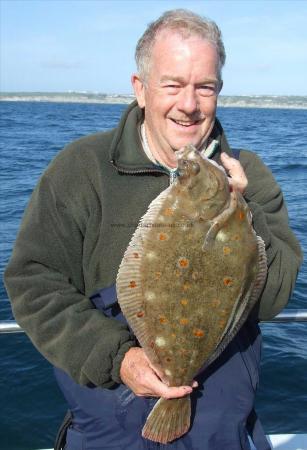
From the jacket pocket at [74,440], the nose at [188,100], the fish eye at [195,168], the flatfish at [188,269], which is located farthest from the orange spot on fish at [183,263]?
the jacket pocket at [74,440]

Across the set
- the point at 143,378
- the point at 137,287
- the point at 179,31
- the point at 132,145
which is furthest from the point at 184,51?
the point at 143,378

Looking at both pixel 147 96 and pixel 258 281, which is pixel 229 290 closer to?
pixel 258 281

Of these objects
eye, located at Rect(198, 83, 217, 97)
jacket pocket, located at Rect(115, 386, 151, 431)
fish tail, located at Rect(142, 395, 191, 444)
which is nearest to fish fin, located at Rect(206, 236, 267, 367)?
fish tail, located at Rect(142, 395, 191, 444)

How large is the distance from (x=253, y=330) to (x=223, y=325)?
0.47m

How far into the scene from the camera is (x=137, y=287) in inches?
96.3

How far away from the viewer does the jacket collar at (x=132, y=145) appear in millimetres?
2838

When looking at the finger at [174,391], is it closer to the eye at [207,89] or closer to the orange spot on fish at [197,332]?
the orange spot on fish at [197,332]

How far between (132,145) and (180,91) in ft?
1.31

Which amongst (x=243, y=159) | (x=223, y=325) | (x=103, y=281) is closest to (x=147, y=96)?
(x=243, y=159)

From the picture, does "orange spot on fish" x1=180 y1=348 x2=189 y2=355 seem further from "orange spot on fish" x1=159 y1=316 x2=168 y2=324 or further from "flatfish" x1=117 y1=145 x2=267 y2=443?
"orange spot on fish" x1=159 y1=316 x2=168 y2=324

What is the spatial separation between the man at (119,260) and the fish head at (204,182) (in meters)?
0.13

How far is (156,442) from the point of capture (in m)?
2.66

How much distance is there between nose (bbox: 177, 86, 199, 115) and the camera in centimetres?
266

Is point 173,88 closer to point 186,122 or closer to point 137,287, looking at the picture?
point 186,122
